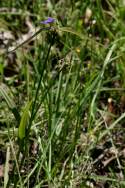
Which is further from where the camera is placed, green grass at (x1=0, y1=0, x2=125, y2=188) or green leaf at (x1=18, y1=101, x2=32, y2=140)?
green grass at (x1=0, y1=0, x2=125, y2=188)

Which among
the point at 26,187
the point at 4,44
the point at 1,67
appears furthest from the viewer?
the point at 4,44

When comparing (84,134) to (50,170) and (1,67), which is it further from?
(1,67)

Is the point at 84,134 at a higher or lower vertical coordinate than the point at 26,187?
higher

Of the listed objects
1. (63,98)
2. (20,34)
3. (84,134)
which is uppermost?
(20,34)

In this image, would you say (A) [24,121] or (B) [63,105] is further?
(B) [63,105]

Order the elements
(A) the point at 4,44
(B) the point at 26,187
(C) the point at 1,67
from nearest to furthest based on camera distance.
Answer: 1. (B) the point at 26,187
2. (C) the point at 1,67
3. (A) the point at 4,44

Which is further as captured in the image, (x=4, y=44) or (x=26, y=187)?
(x=4, y=44)

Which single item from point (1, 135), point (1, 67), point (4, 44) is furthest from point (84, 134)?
point (4, 44)

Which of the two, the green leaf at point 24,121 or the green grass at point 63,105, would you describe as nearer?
the green leaf at point 24,121
